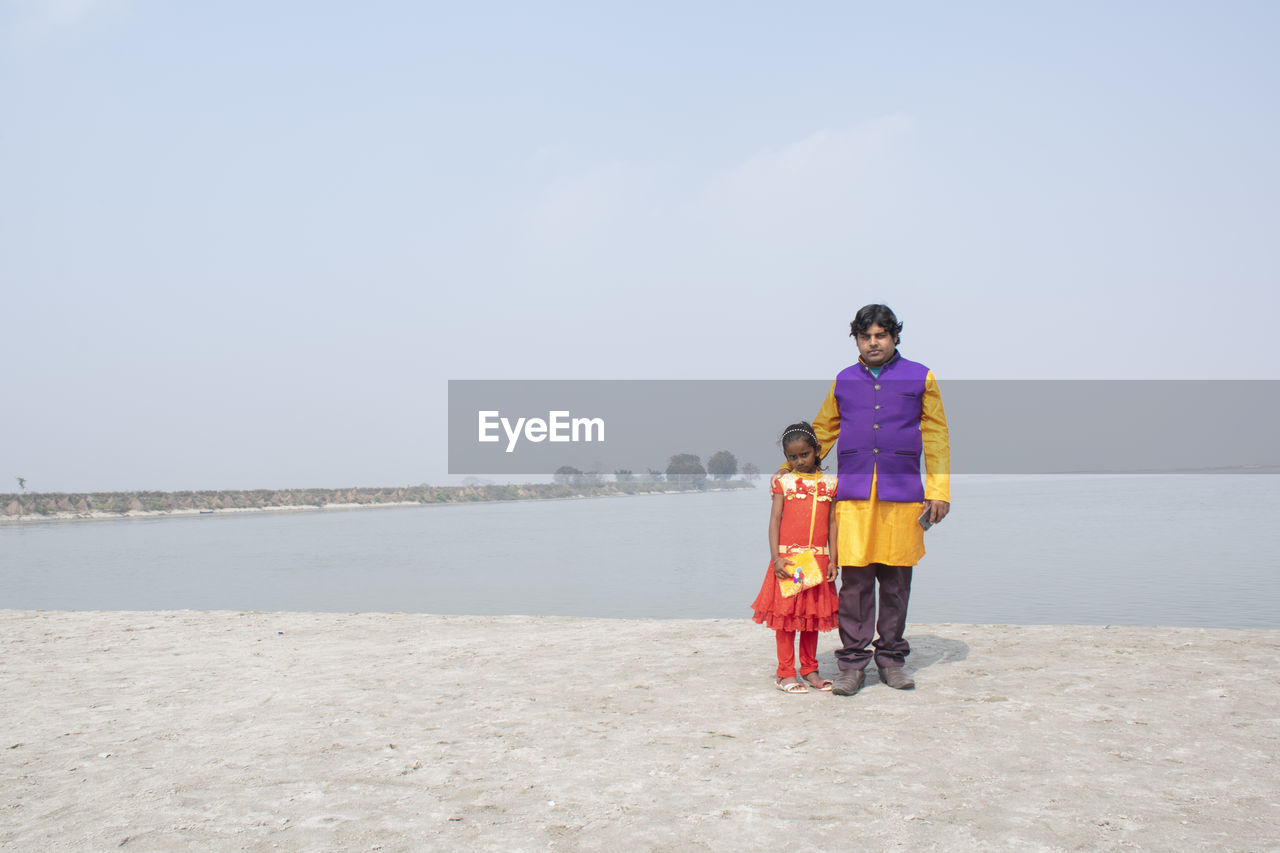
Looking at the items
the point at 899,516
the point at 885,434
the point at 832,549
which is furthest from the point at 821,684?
the point at 885,434

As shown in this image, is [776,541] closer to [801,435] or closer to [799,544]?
[799,544]

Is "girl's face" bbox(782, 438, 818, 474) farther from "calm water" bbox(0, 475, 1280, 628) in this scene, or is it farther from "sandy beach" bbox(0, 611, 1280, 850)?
"calm water" bbox(0, 475, 1280, 628)

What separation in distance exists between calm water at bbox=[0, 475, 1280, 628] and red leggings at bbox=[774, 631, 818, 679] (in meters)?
5.66

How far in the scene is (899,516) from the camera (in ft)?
14.8

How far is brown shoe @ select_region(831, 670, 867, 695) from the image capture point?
4.45 meters

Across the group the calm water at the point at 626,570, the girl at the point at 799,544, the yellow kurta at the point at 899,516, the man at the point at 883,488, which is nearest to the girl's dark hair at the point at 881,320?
the man at the point at 883,488

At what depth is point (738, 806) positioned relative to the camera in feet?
9.56

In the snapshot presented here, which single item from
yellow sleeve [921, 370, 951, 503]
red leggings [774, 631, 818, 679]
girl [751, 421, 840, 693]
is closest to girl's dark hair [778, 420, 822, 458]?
girl [751, 421, 840, 693]

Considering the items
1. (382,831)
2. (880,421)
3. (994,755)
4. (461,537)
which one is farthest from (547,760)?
(461,537)

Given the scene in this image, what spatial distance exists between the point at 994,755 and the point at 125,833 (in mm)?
3038

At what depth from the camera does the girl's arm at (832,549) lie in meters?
4.61

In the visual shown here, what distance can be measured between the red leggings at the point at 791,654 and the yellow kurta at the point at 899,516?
1.55ft

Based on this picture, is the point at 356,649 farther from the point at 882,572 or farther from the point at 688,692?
the point at 882,572

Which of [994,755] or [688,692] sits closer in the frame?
[994,755]
